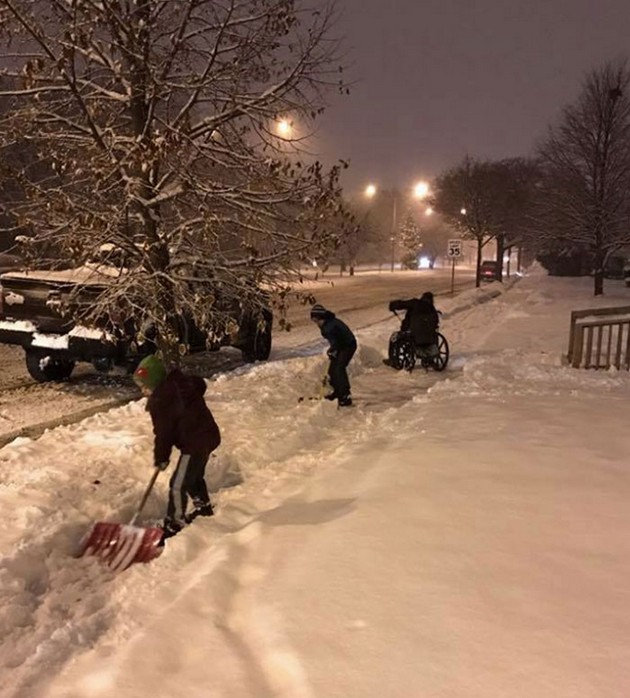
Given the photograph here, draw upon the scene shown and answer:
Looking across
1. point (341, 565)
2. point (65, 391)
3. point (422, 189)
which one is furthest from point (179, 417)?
point (422, 189)

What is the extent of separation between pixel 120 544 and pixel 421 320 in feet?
23.1

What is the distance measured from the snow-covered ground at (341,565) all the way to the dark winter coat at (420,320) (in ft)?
10.7

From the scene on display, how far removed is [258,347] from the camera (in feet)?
39.4

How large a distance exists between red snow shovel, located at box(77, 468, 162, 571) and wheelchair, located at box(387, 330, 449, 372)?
6.69m

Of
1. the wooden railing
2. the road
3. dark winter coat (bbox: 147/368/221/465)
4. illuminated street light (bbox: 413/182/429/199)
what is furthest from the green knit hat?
illuminated street light (bbox: 413/182/429/199)

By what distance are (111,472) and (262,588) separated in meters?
2.56

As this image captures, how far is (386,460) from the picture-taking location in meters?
5.71

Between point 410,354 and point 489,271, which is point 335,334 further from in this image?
point 489,271

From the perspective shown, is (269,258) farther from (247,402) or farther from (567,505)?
(567,505)

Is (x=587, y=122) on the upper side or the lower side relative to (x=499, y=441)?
upper

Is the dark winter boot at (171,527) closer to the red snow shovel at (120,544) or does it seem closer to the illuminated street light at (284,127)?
the red snow shovel at (120,544)

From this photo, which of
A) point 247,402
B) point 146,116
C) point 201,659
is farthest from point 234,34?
point 201,659

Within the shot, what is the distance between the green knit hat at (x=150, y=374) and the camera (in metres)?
4.63

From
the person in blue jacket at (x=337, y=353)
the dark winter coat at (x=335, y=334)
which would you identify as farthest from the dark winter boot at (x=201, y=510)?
the dark winter coat at (x=335, y=334)
